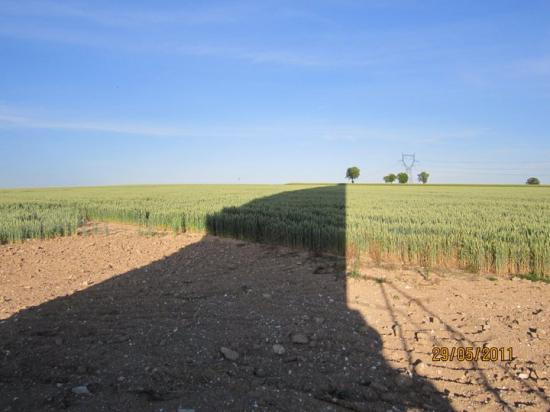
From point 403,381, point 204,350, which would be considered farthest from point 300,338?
point 403,381

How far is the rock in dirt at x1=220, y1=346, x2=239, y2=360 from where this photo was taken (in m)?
4.14

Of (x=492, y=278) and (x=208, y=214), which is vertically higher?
(x=208, y=214)

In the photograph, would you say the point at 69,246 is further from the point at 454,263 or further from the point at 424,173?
the point at 424,173

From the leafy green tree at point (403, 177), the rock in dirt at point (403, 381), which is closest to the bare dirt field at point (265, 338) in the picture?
the rock in dirt at point (403, 381)

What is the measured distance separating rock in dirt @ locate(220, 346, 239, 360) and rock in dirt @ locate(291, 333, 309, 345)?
702 millimetres

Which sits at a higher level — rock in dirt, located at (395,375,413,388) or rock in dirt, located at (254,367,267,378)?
rock in dirt, located at (254,367,267,378)

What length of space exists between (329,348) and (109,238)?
8835 millimetres

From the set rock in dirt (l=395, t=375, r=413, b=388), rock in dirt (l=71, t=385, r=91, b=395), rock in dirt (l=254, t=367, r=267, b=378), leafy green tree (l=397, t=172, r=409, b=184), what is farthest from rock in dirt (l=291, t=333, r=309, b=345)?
leafy green tree (l=397, t=172, r=409, b=184)

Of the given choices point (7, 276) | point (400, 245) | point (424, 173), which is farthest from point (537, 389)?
point (424, 173)

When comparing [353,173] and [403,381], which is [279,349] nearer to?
[403,381]

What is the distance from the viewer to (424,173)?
413 ft

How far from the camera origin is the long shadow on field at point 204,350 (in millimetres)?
3428
